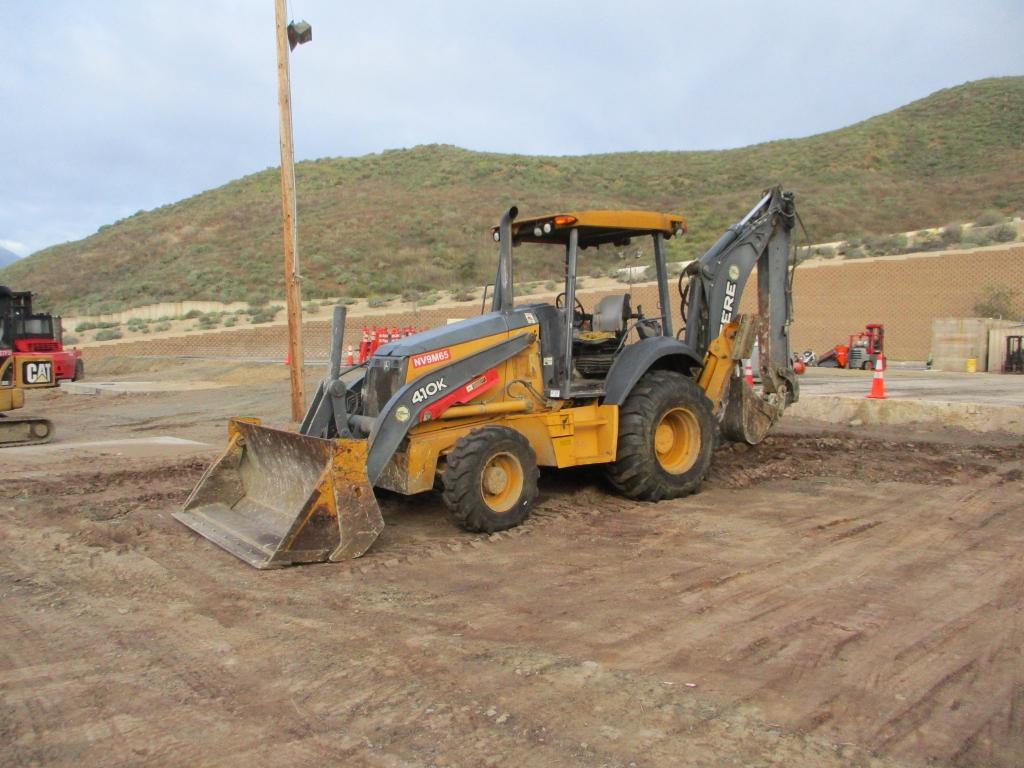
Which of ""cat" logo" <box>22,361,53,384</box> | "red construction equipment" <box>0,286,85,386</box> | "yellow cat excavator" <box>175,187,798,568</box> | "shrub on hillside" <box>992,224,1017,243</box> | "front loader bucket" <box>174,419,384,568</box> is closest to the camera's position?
"front loader bucket" <box>174,419,384,568</box>

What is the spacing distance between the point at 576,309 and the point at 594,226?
0.76 meters

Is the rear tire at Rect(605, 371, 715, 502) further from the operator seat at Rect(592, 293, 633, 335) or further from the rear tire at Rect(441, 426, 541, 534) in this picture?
the rear tire at Rect(441, 426, 541, 534)

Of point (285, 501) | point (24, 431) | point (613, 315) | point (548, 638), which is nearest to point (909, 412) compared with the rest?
point (613, 315)

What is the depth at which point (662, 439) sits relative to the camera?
25.1ft

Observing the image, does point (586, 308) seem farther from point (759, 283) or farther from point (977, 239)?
point (977, 239)

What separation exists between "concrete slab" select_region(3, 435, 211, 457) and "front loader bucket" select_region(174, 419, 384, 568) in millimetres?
4266

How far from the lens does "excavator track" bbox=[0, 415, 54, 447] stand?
12141 mm

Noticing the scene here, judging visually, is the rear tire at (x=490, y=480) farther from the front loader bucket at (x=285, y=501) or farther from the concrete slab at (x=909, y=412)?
the concrete slab at (x=909, y=412)

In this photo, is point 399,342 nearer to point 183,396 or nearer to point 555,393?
point 555,393

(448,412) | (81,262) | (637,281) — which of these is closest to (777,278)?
(637,281)

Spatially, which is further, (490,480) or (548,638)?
(490,480)

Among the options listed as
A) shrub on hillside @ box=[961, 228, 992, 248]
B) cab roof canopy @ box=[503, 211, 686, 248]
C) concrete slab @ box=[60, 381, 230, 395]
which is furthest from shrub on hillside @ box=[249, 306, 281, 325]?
cab roof canopy @ box=[503, 211, 686, 248]

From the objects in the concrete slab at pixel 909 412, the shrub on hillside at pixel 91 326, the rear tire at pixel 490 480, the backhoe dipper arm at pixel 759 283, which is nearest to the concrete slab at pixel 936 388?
the concrete slab at pixel 909 412

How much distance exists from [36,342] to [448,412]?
9.69 m
